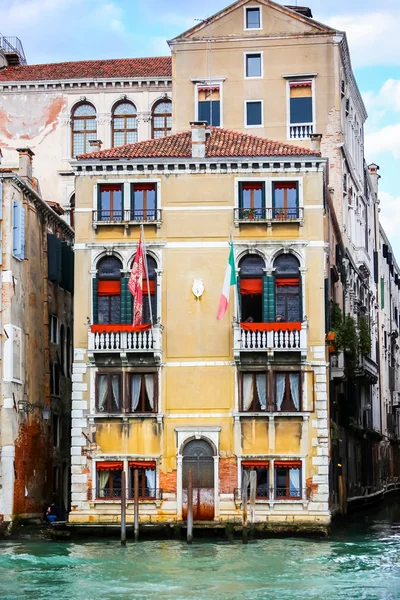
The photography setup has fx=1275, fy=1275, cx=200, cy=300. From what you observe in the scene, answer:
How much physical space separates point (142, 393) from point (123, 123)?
18151 millimetres

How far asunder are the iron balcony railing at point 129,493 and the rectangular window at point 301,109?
1690cm

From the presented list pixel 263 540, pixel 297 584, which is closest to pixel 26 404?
pixel 263 540

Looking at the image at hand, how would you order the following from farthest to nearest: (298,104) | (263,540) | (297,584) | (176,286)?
(298,104), (176,286), (263,540), (297,584)

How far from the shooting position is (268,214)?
38500 millimetres

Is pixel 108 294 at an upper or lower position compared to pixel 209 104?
lower

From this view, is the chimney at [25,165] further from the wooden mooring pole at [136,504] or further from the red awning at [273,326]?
the wooden mooring pole at [136,504]

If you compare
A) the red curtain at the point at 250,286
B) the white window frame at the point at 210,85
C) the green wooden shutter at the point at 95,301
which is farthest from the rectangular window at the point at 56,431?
the white window frame at the point at 210,85

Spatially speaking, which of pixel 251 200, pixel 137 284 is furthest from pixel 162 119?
pixel 137 284

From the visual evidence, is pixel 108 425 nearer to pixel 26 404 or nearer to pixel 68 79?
pixel 26 404

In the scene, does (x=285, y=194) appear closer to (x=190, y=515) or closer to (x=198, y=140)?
(x=198, y=140)

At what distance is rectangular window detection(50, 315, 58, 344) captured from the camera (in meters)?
43.6

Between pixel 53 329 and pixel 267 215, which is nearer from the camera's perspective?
pixel 267 215

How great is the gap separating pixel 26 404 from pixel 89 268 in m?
4.77

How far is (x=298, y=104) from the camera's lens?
4906 centimetres
